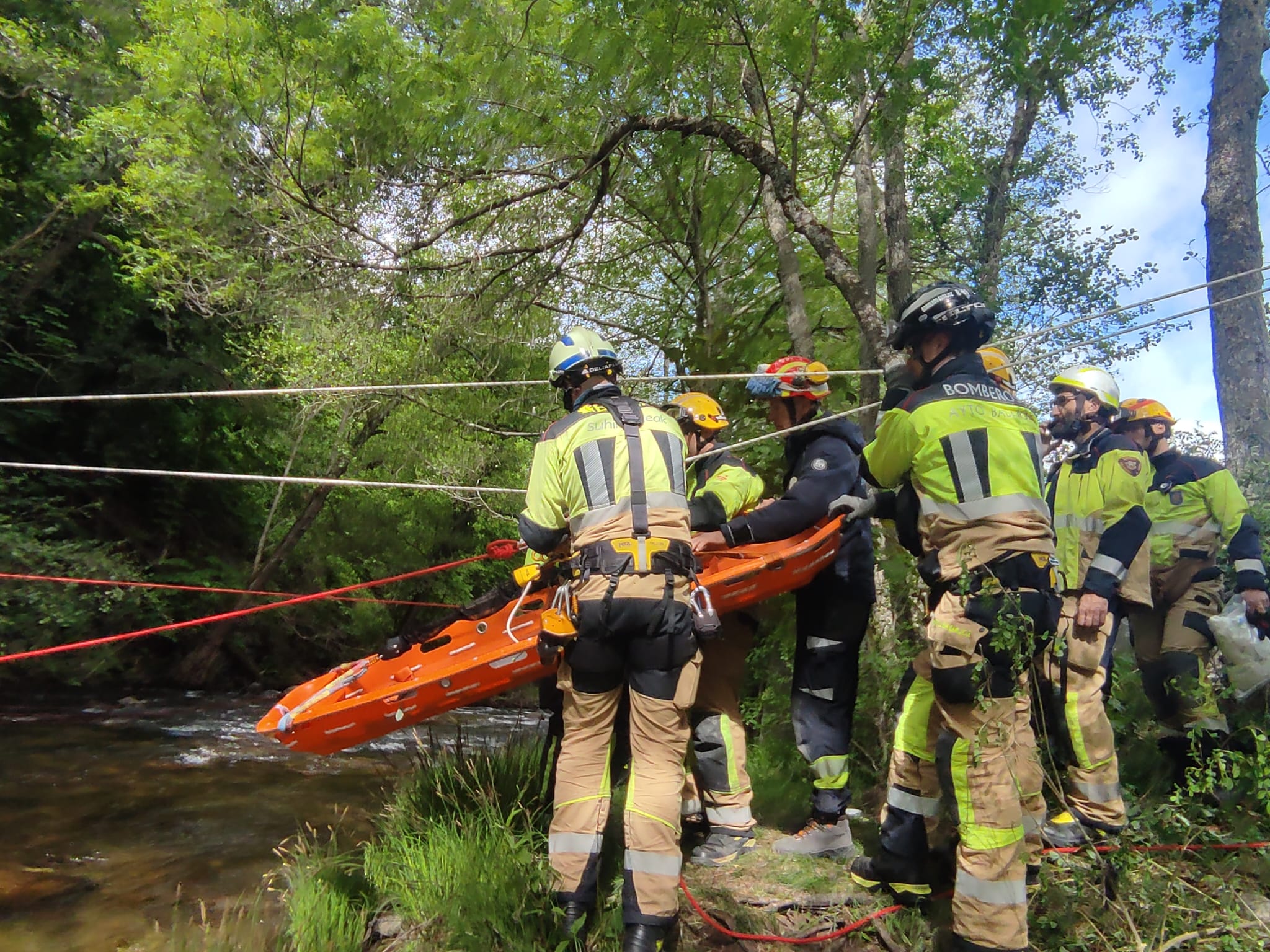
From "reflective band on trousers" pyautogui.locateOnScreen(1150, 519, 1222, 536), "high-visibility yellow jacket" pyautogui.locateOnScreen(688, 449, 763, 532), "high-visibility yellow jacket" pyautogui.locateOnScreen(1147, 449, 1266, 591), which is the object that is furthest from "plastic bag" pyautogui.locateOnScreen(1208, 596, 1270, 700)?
"high-visibility yellow jacket" pyautogui.locateOnScreen(688, 449, 763, 532)

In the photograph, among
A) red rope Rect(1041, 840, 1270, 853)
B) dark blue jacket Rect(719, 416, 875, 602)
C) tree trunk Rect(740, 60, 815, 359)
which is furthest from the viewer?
tree trunk Rect(740, 60, 815, 359)

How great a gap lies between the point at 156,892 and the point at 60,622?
531cm

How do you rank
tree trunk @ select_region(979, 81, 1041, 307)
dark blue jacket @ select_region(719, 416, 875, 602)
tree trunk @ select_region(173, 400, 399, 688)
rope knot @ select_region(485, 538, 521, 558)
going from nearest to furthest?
dark blue jacket @ select_region(719, 416, 875, 602), rope knot @ select_region(485, 538, 521, 558), tree trunk @ select_region(979, 81, 1041, 307), tree trunk @ select_region(173, 400, 399, 688)

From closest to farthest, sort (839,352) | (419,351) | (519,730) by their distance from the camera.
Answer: (519,730)
(419,351)
(839,352)

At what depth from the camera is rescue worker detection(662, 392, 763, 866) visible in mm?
3514

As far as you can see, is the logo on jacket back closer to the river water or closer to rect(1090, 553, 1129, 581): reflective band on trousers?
rect(1090, 553, 1129, 581): reflective band on trousers

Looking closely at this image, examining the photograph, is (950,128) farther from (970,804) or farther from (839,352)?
(970,804)

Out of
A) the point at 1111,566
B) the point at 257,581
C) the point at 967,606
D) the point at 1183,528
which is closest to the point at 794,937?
the point at 967,606

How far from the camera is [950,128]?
24.8 feet

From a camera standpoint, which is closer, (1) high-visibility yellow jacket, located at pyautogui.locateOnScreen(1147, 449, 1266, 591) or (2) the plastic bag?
(2) the plastic bag

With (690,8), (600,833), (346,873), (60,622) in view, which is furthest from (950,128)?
(60,622)

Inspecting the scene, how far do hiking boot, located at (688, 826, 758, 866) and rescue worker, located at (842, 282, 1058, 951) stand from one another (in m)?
0.71

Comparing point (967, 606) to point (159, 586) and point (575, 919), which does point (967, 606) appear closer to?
point (575, 919)

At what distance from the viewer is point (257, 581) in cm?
1295
